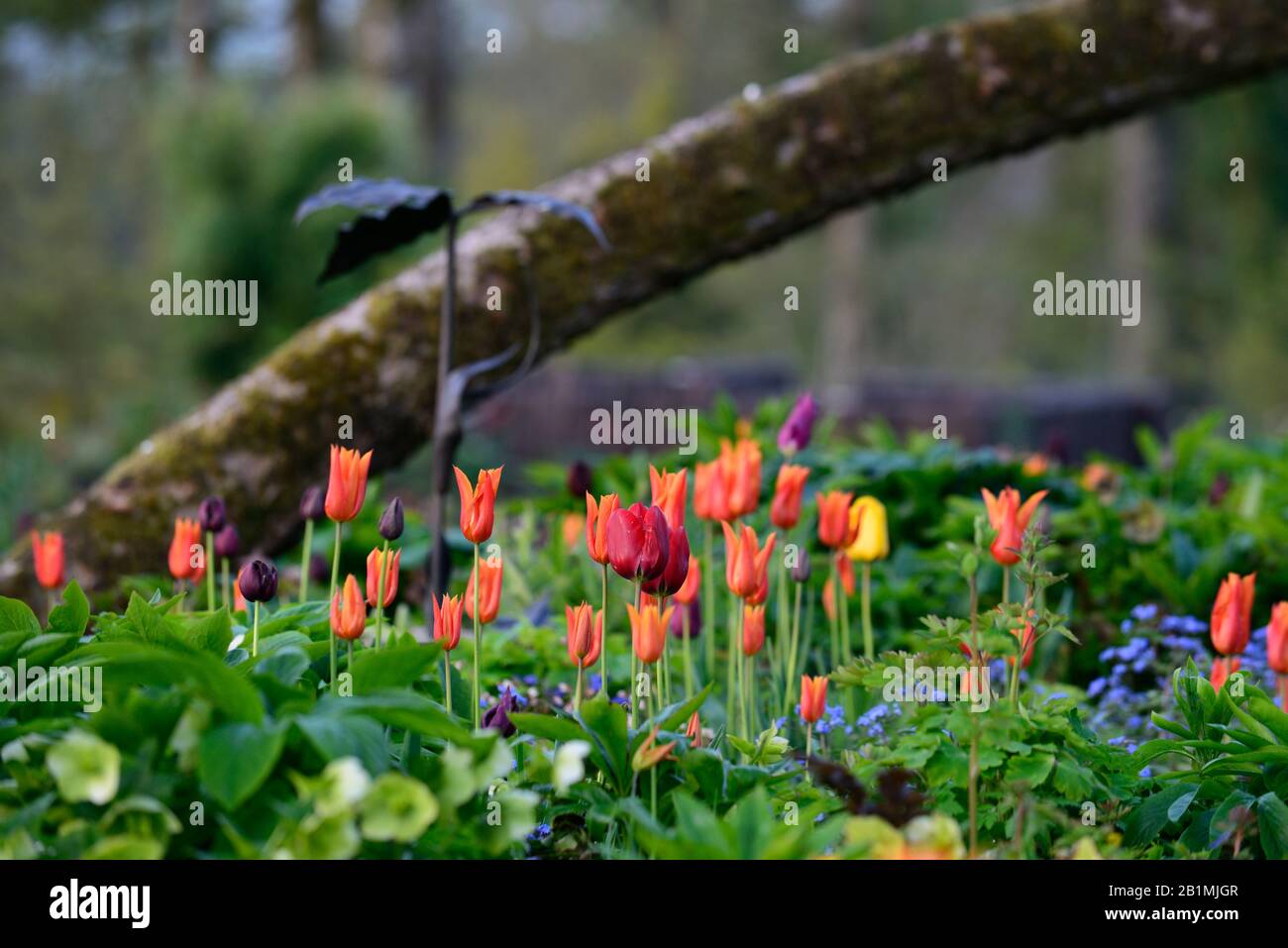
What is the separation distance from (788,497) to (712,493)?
138 mm

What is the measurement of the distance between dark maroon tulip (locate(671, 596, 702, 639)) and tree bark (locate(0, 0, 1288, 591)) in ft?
4.35

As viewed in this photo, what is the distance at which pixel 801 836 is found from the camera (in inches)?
54.4

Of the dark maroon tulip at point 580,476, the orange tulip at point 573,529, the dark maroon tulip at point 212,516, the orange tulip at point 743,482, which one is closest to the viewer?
the orange tulip at point 743,482

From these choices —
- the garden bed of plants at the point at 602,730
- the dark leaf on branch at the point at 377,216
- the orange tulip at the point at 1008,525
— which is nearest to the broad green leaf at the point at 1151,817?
the garden bed of plants at the point at 602,730

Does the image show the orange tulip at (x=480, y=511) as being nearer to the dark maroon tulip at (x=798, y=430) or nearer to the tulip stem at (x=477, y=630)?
the tulip stem at (x=477, y=630)

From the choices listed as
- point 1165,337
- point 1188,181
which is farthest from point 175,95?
point 1188,181

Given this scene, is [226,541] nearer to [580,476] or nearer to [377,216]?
[377,216]

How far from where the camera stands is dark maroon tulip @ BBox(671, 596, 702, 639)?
2361 mm

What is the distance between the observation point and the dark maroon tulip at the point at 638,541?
5.54 feet

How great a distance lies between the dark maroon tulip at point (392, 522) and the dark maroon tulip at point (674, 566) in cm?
40

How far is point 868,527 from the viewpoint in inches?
98.5

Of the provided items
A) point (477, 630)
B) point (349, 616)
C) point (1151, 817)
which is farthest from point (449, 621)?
point (1151, 817)

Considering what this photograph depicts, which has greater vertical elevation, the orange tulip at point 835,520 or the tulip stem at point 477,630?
the orange tulip at point 835,520

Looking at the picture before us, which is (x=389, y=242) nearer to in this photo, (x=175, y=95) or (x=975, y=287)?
(x=175, y=95)
